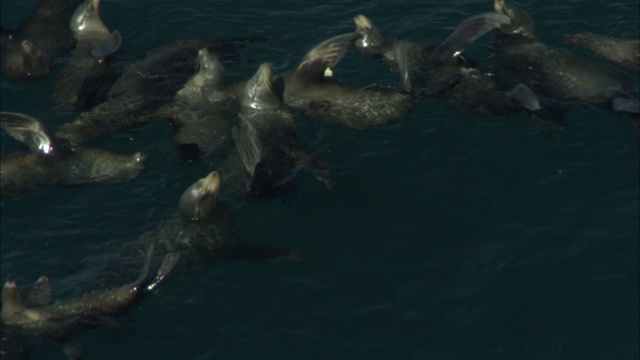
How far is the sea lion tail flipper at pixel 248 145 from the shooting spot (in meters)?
13.4

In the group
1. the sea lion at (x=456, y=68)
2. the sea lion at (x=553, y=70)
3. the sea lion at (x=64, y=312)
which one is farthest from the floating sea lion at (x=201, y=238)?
the sea lion at (x=553, y=70)

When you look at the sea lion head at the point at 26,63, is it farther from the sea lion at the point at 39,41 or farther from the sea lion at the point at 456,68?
the sea lion at the point at 456,68

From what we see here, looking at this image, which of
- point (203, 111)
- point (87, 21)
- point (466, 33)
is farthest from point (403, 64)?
point (87, 21)

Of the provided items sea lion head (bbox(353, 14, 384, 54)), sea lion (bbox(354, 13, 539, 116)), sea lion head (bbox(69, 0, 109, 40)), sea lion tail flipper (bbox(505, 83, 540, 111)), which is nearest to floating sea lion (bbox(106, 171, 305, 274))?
sea lion (bbox(354, 13, 539, 116))

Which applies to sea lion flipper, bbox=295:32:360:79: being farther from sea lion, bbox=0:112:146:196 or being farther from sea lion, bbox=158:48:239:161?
sea lion, bbox=0:112:146:196

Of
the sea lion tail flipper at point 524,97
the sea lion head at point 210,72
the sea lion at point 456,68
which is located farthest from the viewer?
the sea lion head at point 210,72

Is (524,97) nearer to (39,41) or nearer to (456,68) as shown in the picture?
(456,68)

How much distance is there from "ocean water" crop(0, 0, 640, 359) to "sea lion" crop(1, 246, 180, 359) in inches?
6.0

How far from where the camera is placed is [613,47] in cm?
1600

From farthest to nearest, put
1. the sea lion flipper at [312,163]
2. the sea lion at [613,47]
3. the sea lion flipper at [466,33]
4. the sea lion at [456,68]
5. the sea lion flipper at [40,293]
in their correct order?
1. the sea lion at [613,47]
2. the sea lion flipper at [466,33]
3. the sea lion at [456,68]
4. the sea lion flipper at [312,163]
5. the sea lion flipper at [40,293]

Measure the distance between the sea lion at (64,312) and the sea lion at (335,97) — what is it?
12.1ft

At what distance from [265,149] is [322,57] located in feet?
6.43

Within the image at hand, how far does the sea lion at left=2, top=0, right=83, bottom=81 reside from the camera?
16125 millimetres

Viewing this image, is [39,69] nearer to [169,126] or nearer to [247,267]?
[169,126]
